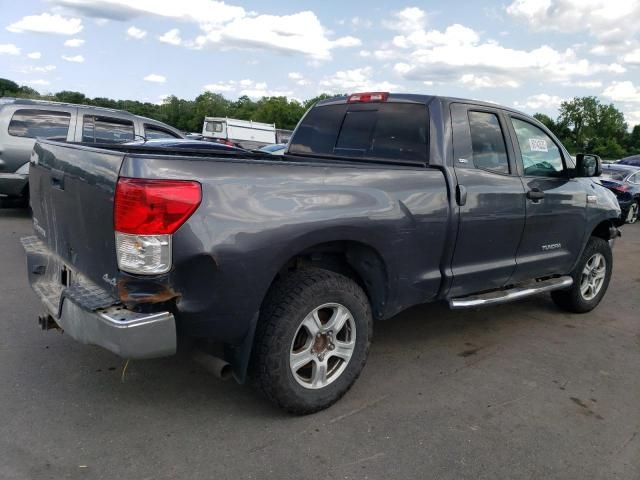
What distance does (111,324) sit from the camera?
8.61 ft

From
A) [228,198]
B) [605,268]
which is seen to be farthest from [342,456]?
[605,268]

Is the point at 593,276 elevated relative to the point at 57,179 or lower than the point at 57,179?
lower

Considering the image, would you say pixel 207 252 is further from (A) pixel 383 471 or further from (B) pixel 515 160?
(B) pixel 515 160

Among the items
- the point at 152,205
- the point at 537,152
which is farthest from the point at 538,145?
the point at 152,205

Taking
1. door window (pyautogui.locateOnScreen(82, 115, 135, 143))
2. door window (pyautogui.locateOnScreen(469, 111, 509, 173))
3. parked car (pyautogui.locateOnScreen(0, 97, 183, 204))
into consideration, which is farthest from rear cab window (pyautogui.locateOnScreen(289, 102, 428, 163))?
door window (pyautogui.locateOnScreen(82, 115, 135, 143))

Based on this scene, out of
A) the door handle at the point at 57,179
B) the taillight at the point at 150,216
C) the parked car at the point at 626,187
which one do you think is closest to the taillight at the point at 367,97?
the taillight at the point at 150,216

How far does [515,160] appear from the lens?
4.59 m

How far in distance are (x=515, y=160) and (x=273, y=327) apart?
264cm

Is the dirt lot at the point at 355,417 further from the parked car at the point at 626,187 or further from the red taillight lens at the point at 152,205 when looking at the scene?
the parked car at the point at 626,187

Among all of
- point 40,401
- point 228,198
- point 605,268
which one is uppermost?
point 228,198

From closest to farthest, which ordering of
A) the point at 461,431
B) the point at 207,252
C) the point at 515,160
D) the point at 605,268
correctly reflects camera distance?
the point at 207,252 → the point at 461,431 → the point at 515,160 → the point at 605,268

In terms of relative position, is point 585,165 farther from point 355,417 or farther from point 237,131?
point 237,131

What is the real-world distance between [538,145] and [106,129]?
6.99 meters

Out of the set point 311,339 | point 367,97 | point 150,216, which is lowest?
point 311,339
